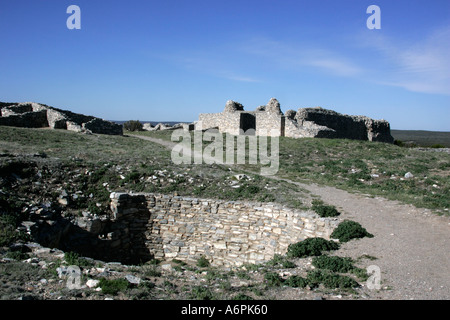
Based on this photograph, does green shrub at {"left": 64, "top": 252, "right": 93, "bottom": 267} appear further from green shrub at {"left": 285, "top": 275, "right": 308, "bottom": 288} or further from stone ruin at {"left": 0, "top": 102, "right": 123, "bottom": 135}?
stone ruin at {"left": 0, "top": 102, "right": 123, "bottom": 135}

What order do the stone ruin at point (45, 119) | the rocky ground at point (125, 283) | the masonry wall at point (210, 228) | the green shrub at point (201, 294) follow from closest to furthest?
the rocky ground at point (125, 283)
the green shrub at point (201, 294)
the masonry wall at point (210, 228)
the stone ruin at point (45, 119)

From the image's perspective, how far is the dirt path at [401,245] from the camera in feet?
21.5

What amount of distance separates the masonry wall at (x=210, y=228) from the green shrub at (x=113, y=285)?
17.7 feet

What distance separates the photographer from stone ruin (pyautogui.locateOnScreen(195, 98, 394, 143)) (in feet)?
92.8

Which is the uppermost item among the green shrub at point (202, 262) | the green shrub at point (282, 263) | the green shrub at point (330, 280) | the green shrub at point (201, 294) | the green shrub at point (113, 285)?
the green shrub at point (113, 285)

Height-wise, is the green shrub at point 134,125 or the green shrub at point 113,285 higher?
the green shrub at point 134,125

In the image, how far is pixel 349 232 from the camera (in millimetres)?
9391

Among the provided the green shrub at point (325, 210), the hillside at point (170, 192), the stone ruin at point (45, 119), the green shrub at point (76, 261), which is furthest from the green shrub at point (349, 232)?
the stone ruin at point (45, 119)

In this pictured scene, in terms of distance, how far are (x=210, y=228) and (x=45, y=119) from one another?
20.8 m

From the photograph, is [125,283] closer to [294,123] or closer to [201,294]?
[201,294]

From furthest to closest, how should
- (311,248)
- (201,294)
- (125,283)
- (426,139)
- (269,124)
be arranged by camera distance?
(426,139) → (269,124) → (311,248) → (125,283) → (201,294)

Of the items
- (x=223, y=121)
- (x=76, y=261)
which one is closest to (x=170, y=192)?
(x=76, y=261)

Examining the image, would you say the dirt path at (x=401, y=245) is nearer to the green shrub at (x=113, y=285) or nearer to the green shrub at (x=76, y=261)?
the green shrub at (x=113, y=285)

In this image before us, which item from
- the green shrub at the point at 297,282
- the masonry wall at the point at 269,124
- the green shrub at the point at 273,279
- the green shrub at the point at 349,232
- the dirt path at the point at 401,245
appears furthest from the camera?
the masonry wall at the point at 269,124
